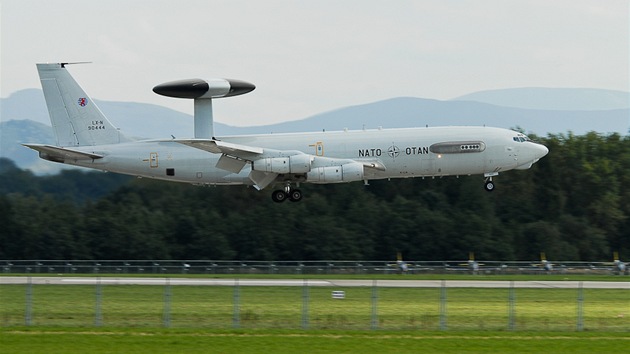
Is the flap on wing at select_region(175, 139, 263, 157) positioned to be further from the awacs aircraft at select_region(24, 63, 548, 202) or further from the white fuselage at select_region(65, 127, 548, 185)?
the white fuselage at select_region(65, 127, 548, 185)

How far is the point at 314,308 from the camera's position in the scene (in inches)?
1642

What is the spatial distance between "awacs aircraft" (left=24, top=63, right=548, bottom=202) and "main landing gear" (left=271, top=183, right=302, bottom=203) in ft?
0.18

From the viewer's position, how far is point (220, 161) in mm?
60844

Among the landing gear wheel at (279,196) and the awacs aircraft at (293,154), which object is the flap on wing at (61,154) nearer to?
the awacs aircraft at (293,154)

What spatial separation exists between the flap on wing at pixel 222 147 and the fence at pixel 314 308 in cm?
1050

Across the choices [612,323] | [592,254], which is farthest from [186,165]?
[592,254]

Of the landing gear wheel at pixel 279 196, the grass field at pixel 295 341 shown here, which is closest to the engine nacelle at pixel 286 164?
the landing gear wheel at pixel 279 196

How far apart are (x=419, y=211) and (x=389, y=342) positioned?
53.5 metres

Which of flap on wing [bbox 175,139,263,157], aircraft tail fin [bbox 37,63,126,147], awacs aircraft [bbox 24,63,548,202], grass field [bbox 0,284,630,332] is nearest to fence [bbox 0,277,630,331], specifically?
grass field [bbox 0,284,630,332]

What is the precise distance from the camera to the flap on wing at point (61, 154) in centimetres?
5969

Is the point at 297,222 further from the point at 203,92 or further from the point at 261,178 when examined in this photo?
the point at 203,92

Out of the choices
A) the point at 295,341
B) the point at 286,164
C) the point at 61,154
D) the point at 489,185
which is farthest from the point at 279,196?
the point at 295,341

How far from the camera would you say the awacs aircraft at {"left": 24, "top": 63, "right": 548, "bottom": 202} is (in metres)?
59.2

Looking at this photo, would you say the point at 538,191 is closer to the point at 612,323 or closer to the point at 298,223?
the point at 298,223
